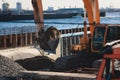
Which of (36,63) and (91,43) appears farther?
(36,63)

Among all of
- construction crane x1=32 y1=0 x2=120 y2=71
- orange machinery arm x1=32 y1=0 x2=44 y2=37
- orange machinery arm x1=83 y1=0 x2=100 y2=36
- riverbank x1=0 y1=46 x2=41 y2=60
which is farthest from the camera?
orange machinery arm x1=32 y1=0 x2=44 y2=37

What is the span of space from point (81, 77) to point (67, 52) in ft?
43.7

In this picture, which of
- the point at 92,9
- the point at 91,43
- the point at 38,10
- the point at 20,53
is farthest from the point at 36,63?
the point at 92,9

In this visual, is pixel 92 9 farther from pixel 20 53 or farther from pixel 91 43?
pixel 20 53

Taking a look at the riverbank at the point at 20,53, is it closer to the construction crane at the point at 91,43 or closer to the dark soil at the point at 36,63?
the dark soil at the point at 36,63

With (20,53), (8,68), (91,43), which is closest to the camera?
(8,68)

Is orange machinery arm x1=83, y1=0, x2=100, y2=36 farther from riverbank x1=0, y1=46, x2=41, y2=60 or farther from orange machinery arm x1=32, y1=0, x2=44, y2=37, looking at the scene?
riverbank x1=0, y1=46, x2=41, y2=60

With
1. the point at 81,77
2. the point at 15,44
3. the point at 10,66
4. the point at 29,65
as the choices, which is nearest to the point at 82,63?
the point at 29,65

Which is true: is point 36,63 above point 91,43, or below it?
below

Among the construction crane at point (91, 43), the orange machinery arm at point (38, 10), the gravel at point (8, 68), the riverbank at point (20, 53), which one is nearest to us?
the gravel at point (8, 68)

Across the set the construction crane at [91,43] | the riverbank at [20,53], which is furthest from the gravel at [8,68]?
the riverbank at [20,53]

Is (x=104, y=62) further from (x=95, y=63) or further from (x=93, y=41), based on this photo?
(x=93, y=41)

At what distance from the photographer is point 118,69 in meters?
6.89

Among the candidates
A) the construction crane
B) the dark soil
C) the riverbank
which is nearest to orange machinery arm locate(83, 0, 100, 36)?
the construction crane
